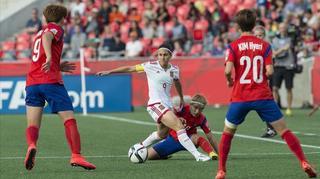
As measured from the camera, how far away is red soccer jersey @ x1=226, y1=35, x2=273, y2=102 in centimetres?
1187

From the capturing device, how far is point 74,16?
1348 inches

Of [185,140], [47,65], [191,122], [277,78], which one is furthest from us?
[277,78]

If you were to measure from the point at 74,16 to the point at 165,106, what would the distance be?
2006 centimetres

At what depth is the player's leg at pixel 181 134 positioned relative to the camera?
46.3 feet

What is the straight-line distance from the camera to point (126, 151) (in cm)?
1631

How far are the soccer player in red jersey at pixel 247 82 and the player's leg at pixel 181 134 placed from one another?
86.4 inches

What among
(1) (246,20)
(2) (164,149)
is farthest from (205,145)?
(1) (246,20)

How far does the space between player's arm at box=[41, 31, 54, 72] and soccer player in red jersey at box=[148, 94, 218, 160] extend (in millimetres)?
2411

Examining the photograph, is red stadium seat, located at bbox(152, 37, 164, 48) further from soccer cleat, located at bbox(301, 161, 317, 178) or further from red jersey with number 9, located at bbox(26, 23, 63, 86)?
soccer cleat, located at bbox(301, 161, 317, 178)

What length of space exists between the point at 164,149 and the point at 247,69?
121 inches

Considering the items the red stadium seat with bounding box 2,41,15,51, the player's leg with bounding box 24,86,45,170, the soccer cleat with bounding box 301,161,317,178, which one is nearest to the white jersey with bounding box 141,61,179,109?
the player's leg with bounding box 24,86,45,170

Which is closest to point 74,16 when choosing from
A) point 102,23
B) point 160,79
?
point 102,23

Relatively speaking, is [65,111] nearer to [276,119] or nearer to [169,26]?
[276,119]

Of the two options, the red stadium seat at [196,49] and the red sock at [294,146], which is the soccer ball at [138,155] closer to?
the red sock at [294,146]
